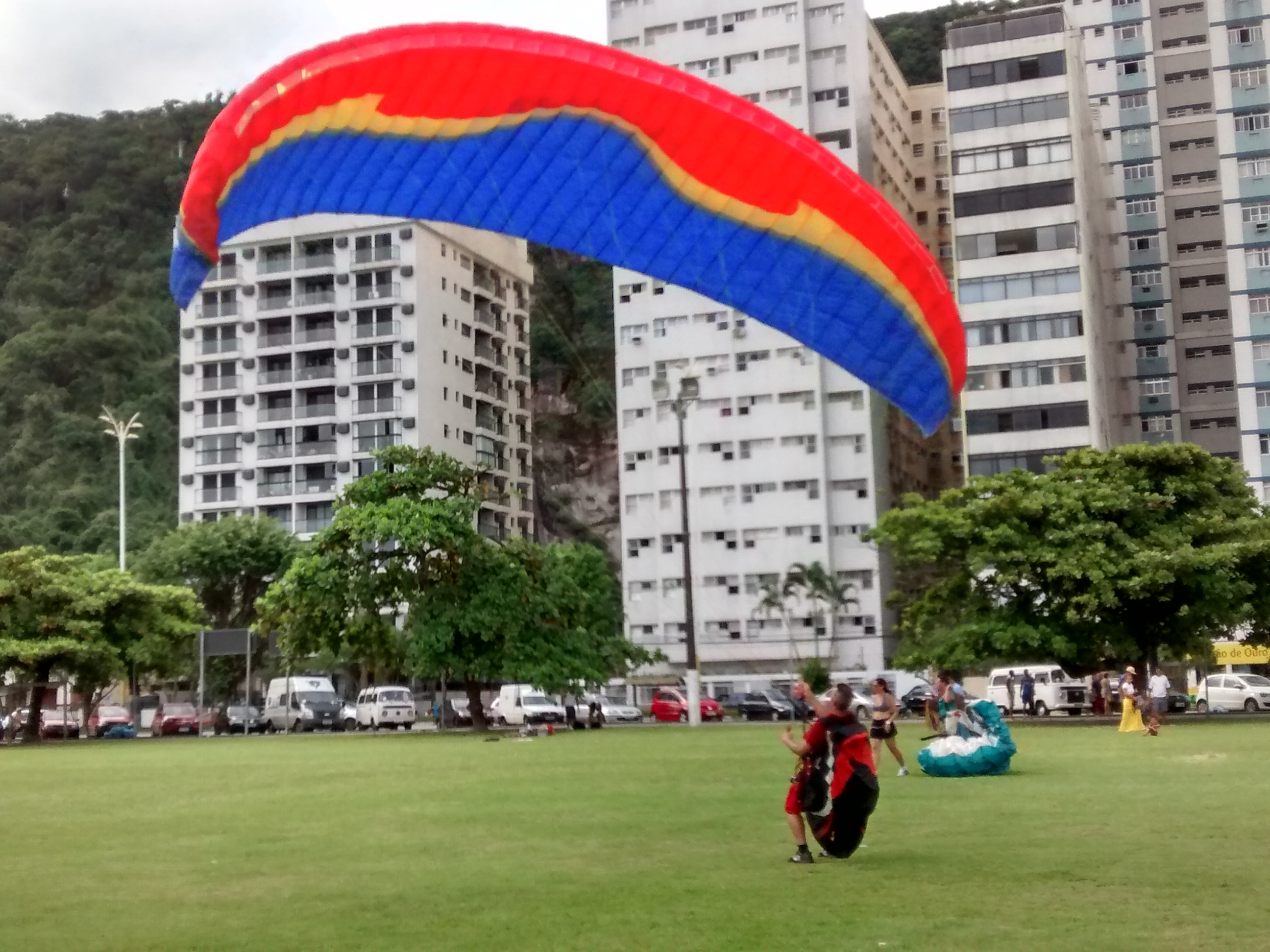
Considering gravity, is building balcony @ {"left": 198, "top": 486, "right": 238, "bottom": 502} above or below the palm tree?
above

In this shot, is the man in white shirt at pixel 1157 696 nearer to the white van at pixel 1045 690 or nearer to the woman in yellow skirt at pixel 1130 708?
the woman in yellow skirt at pixel 1130 708

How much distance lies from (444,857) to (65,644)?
115 ft

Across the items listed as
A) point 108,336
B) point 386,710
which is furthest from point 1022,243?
point 108,336

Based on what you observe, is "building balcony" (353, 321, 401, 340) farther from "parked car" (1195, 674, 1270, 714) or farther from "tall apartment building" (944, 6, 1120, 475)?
"parked car" (1195, 674, 1270, 714)

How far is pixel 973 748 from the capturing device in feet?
63.1

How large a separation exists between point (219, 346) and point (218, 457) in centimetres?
597

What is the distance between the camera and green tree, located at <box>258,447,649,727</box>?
40.2 metres

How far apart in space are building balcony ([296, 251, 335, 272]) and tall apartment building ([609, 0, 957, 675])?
1659 cm

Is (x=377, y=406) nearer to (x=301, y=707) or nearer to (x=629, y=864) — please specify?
(x=301, y=707)

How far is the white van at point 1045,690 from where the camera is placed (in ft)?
151

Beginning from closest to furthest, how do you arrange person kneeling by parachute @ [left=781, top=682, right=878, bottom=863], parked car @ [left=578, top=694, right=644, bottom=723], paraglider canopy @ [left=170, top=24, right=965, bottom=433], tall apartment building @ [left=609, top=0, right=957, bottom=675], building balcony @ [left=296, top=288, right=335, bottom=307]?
1. person kneeling by parachute @ [left=781, top=682, right=878, bottom=863]
2. paraglider canopy @ [left=170, top=24, right=965, bottom=433]
3. parked car @ [left=578, top=694, right=644, bottom=723]
4. tall apartment building @ [left=609, top=0, right=957, bottom=675]
5. building balcony @ [left=296, top=288, right=335, bottom=307]

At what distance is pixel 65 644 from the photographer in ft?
143

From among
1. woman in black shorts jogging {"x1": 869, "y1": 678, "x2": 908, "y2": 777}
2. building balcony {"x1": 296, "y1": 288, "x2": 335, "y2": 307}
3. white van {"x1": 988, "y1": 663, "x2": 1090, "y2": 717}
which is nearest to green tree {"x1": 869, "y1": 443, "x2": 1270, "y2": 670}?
white van {"x1": 988, "y1": 663, "x2": 1090, "y2": 717}

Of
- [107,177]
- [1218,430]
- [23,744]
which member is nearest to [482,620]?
[23,744]
